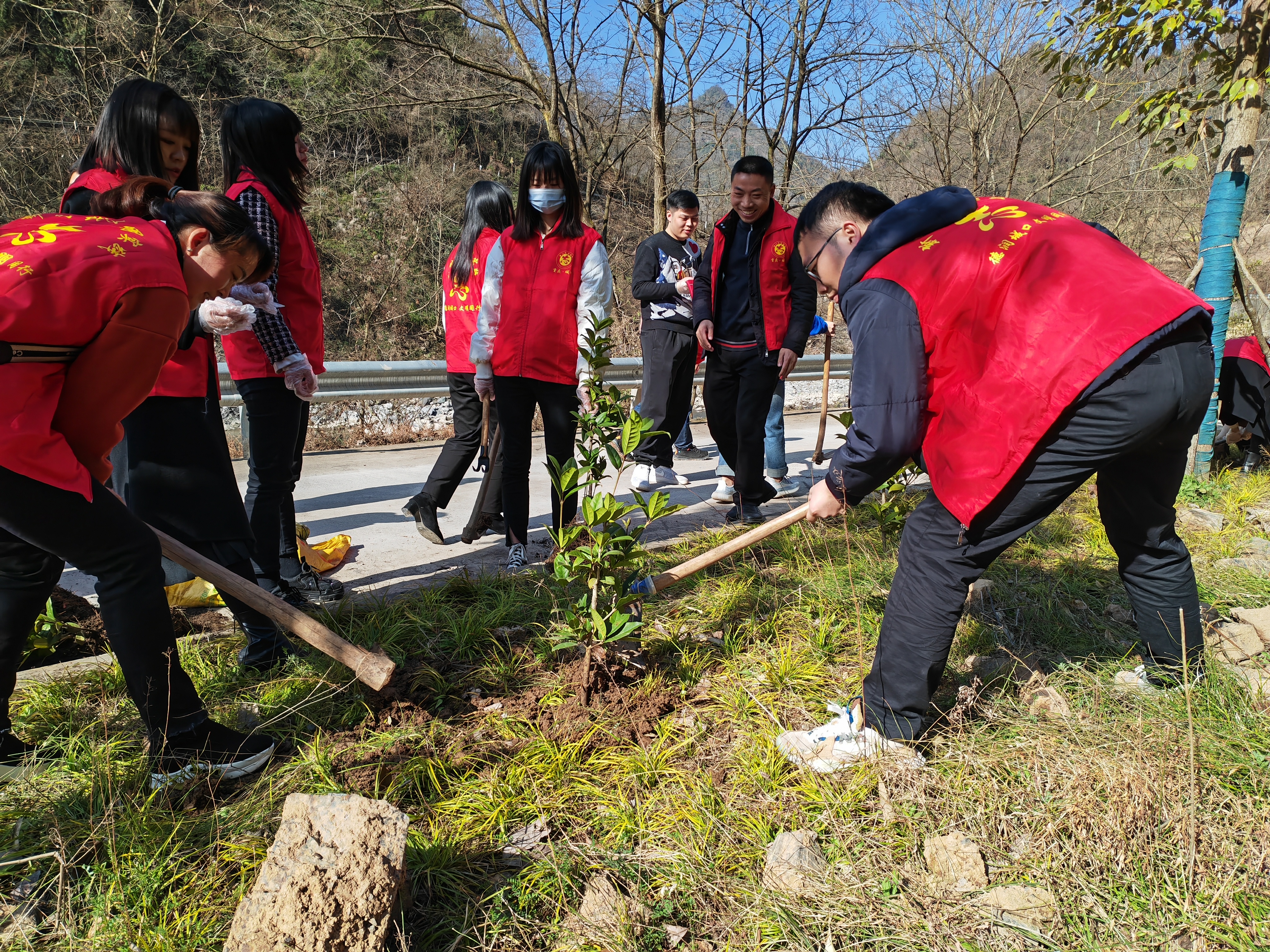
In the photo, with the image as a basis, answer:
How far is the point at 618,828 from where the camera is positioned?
83.0 inches

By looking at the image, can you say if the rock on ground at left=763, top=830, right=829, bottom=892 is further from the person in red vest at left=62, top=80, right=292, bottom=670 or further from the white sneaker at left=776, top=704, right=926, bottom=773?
the person in red vest at left=62, top=80, right=292, bottom=670

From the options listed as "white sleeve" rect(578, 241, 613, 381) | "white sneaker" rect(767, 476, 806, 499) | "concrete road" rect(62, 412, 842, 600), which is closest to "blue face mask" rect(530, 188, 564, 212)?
"white sleeve" rect(578, 241, 613, 381)

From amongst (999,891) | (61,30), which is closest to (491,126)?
(61,30)

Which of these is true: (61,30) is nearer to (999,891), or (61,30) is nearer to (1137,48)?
(1137,48)

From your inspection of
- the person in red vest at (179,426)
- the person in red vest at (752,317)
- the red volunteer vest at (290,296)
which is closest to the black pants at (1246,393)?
the person in red vest at (752,317)

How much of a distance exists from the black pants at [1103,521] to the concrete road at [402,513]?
1767mm

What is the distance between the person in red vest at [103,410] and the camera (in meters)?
1.81

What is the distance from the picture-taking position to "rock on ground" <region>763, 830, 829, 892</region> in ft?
6.16

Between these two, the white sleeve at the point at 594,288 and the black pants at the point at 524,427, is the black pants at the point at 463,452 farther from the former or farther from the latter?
the white sleeve at the point at 594,288

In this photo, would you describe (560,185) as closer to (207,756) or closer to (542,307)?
(542,307)

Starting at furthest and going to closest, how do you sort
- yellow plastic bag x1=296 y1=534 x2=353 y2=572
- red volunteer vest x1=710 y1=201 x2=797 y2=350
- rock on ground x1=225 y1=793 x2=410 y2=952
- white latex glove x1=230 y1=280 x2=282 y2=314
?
red volunteer vest x1=710 y1=201 x2=797 y2=350 → yellow plastic bag x1=296 y1=534 x2=353 y2=572 → white latex glove x1=230 y1=280 x2=282 y2=314 → rock on ground x1=225 y1=793 x2=410 y2=952

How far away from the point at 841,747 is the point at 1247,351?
596 centimetres

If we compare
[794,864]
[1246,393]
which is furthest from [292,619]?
[1246,393]

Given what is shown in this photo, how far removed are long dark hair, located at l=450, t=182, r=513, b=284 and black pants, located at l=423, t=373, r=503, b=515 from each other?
0.64 m
